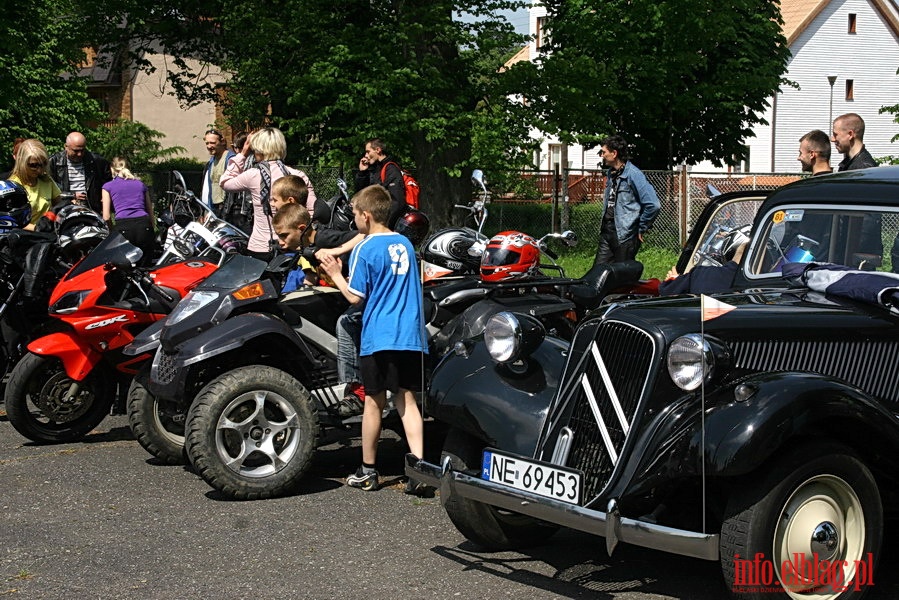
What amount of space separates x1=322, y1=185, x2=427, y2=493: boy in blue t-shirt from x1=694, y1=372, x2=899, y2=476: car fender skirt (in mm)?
2237

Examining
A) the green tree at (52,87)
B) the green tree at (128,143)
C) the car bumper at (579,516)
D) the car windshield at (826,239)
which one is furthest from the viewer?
the green tree at (128,143)

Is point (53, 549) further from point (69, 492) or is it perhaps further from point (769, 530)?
point (769, 530)

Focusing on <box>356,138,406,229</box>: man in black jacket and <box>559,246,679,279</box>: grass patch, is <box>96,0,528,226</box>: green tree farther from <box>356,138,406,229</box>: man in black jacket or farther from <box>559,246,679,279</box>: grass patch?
<box>356,138,406,229</box>: man in black jacket


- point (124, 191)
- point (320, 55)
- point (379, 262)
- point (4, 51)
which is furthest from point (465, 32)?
point (379, 262)

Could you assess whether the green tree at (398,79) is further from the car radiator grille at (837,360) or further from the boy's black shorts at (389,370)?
the car radiator grille at (837,360)

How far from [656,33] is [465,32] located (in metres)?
10.1

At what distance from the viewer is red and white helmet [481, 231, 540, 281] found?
7.43 meters

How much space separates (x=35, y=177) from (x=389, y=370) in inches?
219

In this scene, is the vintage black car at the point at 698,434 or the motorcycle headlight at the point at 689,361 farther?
the motorcycle headlight at the point at 689,361

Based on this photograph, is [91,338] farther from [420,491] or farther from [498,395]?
[498,395]

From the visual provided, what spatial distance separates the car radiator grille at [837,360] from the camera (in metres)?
4.91

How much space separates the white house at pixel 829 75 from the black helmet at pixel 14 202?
43070mm

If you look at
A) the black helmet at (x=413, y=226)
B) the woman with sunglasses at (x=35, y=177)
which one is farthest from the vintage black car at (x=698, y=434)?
the woman with sunglasses at (x=35, y=177)

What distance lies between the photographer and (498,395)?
216 inches
